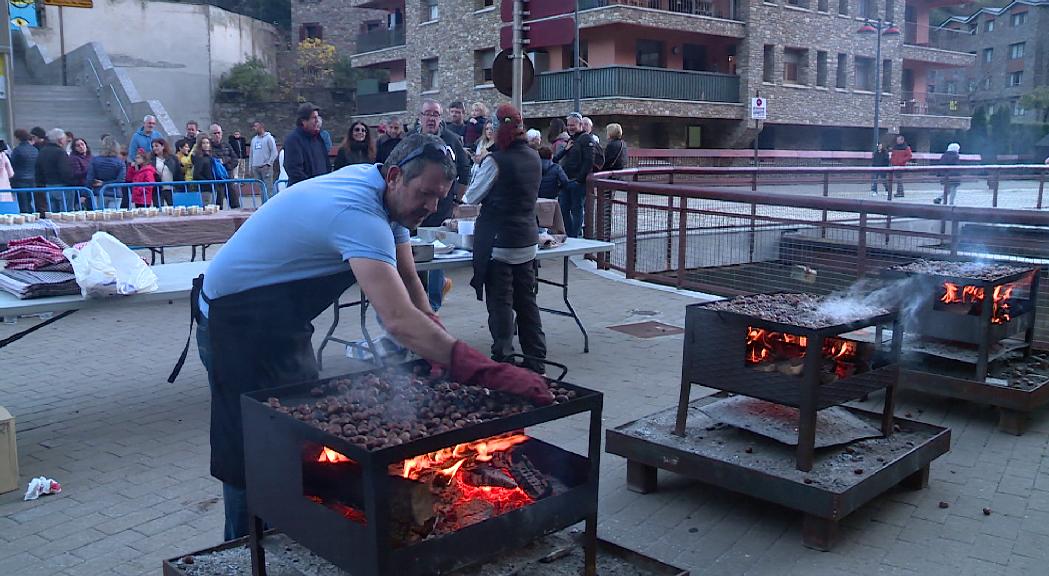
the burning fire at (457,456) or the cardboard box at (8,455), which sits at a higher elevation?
the burning fire at (457,456)

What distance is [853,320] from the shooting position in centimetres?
423

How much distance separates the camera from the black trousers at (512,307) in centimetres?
679

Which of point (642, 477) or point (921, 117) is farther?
point (921, 117)

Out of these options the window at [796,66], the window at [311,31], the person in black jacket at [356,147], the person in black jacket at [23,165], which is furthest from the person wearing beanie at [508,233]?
the window at [311,31]

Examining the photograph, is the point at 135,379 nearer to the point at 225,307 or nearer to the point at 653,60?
the point at 225,307

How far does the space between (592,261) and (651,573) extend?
964cm

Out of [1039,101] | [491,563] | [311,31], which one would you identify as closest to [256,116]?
[311,31]

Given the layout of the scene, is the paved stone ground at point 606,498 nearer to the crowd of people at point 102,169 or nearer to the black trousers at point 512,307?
the black trousers at point 512,307

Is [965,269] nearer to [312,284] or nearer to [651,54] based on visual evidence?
[312,284]

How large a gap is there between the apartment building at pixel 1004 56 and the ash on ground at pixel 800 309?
71.5 meters

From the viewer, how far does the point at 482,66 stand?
37844mm

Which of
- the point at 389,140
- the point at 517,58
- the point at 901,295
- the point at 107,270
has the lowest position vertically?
the point at 901,295

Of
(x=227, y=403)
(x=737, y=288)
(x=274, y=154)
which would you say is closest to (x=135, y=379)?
(x=227, y=403)

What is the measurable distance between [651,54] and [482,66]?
7581 mm
